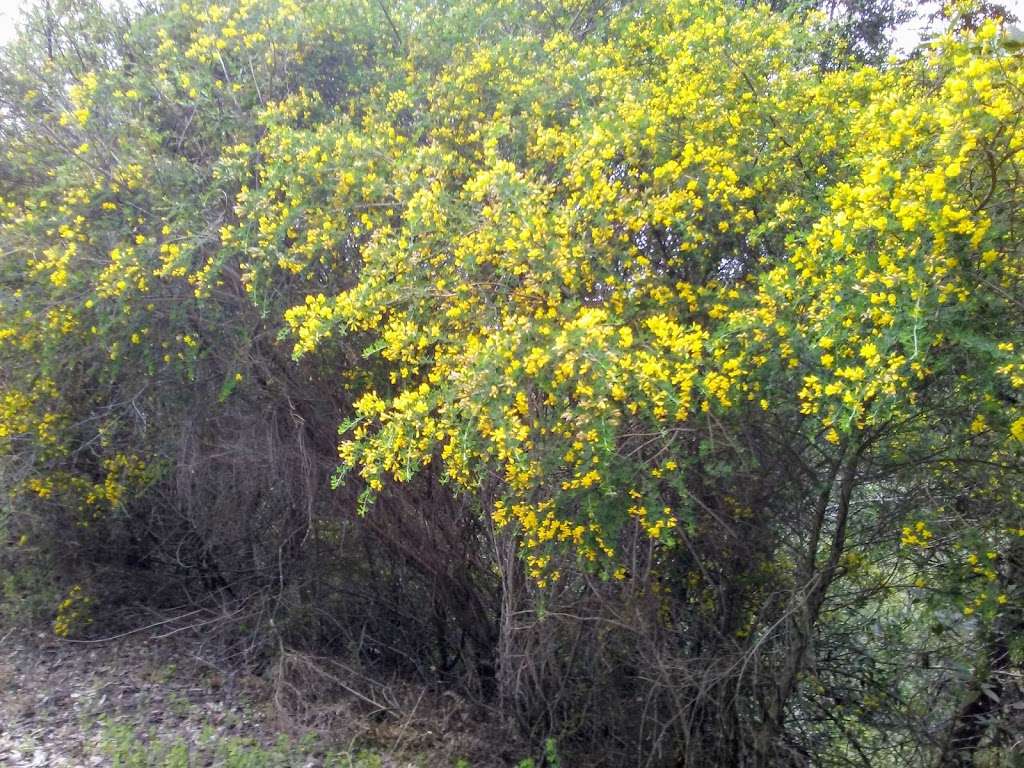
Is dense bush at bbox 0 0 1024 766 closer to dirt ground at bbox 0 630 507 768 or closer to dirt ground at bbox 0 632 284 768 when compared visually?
dirt ground at bbox 0 630 507 768

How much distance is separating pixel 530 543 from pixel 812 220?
2.08 metres

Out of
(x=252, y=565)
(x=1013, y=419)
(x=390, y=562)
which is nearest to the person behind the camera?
(x=1013, y=419)

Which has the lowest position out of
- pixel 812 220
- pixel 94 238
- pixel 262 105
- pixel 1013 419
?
pixel 1013 419

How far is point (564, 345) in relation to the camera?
3.84m

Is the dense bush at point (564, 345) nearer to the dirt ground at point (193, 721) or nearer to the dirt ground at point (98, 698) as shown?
the dirt ground at point (193, 721)

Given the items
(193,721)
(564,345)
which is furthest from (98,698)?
(564,345)

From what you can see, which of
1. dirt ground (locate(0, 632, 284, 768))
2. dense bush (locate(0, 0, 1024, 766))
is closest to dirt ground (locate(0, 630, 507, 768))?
dirt ground (locate(0, 632, 284, 768))

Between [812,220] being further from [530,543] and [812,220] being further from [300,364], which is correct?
[300,364]

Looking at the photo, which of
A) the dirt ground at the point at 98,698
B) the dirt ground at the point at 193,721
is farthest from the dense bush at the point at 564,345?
the dirt ground at the point at 98,698

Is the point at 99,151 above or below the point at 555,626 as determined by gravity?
above

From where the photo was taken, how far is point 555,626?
5289mm

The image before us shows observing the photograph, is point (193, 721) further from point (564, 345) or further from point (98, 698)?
point (564, 345)

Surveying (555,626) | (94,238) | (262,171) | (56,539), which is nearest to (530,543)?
(555,626)

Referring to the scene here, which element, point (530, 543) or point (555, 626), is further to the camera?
point (555, 626)
